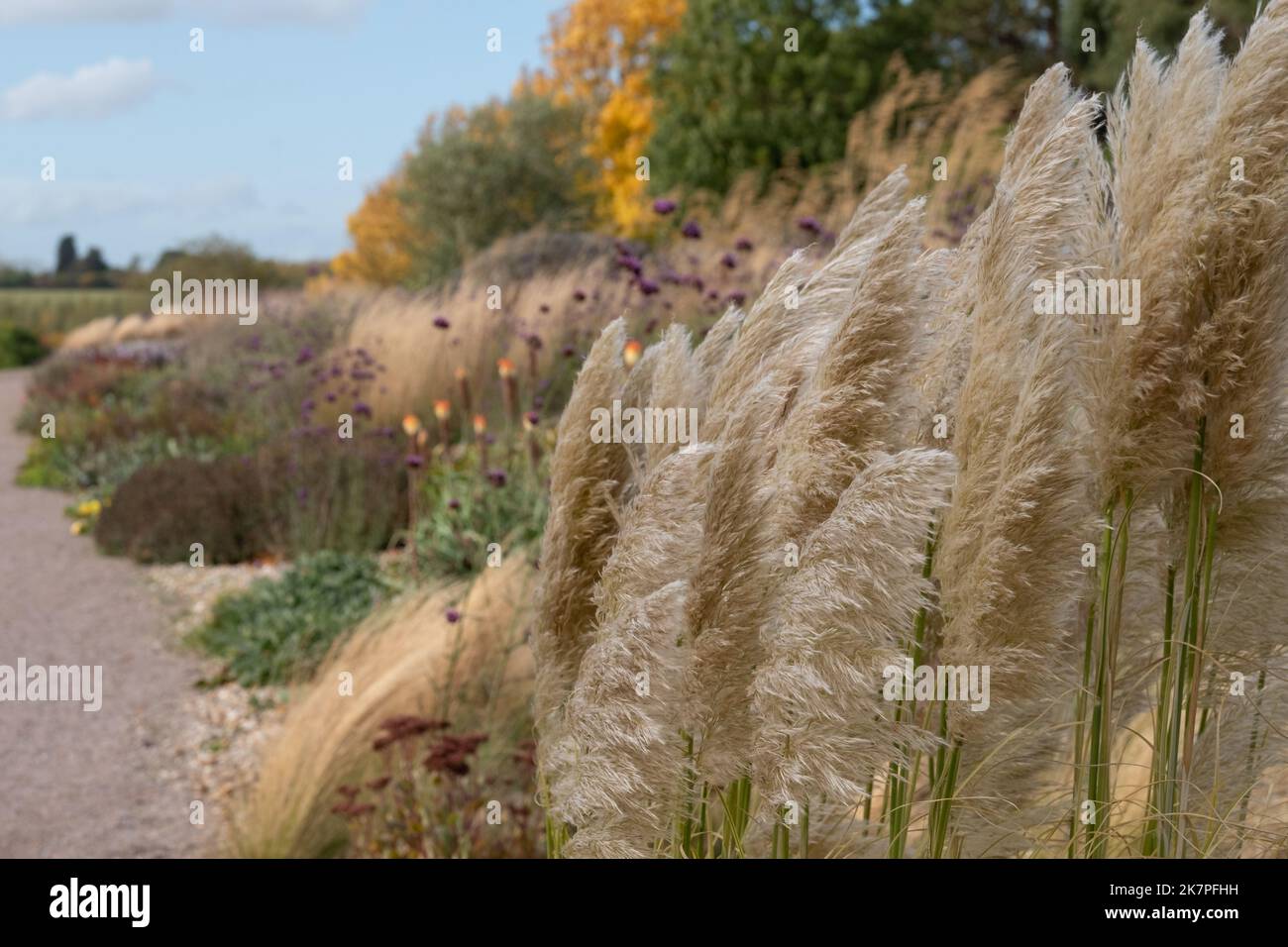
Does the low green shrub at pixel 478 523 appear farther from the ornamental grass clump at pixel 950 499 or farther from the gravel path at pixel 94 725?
the ornamental grass clump at pixel 950 499

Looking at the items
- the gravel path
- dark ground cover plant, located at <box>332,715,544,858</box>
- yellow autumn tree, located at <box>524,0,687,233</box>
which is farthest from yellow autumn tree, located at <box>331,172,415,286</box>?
dark ground cover plant, located at <box>332,715,544,858</box>

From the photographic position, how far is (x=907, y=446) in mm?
2053

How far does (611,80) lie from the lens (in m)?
31.5

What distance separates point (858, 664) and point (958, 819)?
0.59 metres

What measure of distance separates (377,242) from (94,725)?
34409 millimetres

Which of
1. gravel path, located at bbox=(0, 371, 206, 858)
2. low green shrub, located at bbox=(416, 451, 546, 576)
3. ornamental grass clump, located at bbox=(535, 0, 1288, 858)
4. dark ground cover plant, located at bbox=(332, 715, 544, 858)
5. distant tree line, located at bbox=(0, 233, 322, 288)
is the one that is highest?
distant tree line, located at bbox=(0, 233, 322, 288)

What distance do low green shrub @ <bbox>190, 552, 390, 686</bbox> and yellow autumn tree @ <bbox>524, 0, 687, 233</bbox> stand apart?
18373 millimetres

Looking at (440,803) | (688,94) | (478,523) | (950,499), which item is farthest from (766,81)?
(950,499)

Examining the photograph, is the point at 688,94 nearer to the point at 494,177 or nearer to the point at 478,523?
the point at 494,177

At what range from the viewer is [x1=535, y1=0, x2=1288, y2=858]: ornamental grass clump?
1905mm

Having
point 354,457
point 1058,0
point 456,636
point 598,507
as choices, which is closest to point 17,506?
point 354,457

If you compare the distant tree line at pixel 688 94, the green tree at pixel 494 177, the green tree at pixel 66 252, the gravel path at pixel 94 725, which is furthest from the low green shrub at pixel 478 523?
the green tree at pixel 66 252

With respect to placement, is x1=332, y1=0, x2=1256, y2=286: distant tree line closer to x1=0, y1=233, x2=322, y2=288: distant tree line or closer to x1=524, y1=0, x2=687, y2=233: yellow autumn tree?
x1=524, y1=0, x2=687, y2=233: yellow autumn tree

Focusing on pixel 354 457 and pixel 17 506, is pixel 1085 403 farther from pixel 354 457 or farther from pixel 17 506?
pixel 17 506
